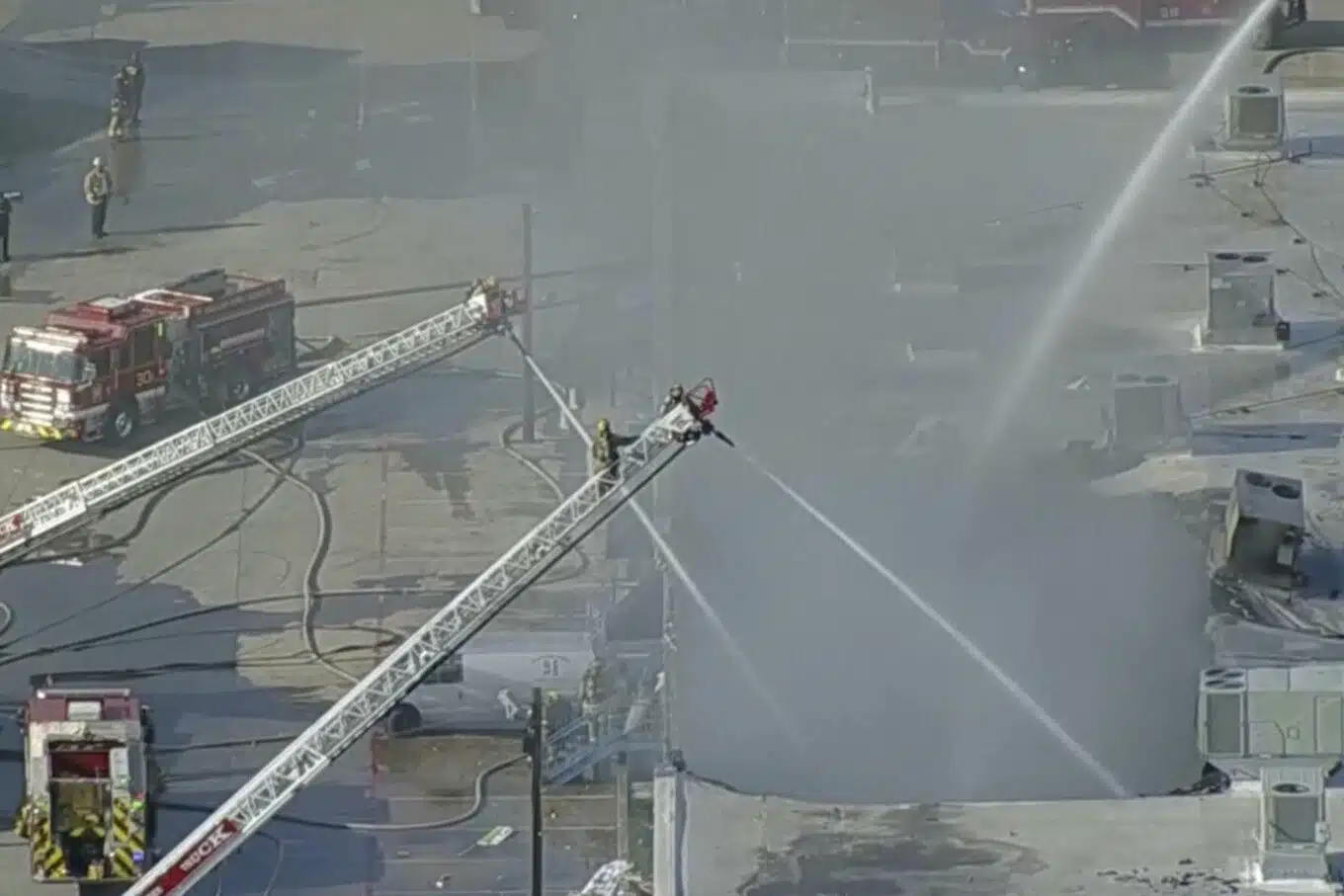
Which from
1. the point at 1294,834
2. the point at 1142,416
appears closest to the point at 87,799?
the point at 1142,416

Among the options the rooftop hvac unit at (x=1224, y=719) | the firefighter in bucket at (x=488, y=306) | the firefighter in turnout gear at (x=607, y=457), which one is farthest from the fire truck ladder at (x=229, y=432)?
the rooftop hvac unit at (x=1224, y=719)

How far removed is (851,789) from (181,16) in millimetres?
39533

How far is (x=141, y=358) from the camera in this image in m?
55.3

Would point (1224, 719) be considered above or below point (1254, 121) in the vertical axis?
below

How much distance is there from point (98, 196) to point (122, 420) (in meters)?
9.99

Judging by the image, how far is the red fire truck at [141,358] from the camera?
54750 millimetres

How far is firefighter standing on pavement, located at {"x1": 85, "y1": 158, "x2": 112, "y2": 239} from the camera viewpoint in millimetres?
64375

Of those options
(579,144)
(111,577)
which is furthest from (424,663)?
(579,144)

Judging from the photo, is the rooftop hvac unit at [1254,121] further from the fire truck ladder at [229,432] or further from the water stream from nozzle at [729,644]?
the fire truck ladder at [229,432]

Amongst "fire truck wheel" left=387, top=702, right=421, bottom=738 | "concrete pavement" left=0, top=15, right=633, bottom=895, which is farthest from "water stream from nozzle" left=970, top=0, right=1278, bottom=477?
"fire truck wheel" left=387, top=702, right=421, bottom=738

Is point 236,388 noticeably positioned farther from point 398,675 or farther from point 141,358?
point 398,675

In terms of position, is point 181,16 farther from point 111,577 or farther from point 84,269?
point 111,577

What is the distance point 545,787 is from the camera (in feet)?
144

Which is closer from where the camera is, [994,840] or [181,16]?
[994,840]
